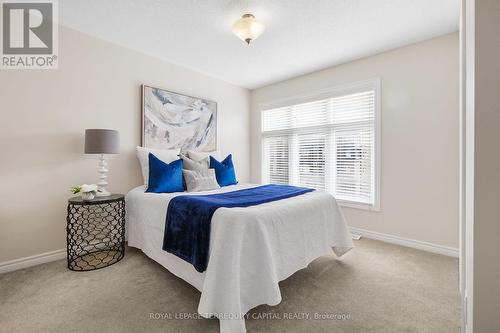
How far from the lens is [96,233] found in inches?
101

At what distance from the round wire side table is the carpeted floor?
0.52ft

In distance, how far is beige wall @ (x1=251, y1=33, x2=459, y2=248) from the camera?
253 centimetres

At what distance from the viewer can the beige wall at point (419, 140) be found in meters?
2.53

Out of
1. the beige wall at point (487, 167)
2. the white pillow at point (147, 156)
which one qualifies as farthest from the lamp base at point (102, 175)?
the beige wall at point (487, 167)

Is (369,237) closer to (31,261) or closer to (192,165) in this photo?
(192,165)

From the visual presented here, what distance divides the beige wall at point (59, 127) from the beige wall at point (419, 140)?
3.16 m

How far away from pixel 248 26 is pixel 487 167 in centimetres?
224

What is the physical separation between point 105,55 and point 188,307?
2.92 meters

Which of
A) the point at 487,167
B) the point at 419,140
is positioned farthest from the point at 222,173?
the point at 487,167

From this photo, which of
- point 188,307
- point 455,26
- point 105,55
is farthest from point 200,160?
point 455,26

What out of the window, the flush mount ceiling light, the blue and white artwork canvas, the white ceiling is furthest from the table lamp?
the window

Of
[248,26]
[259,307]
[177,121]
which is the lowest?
[259,307]

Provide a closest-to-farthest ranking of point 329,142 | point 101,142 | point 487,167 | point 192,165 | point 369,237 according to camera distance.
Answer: point 487,167, point 101,142, point 192,165, point 369,237, point 329,142

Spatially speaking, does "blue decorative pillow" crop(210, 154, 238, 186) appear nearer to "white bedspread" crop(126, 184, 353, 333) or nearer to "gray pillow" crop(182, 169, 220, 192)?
"gray pillow" crop(182, 169, 220, 192)
